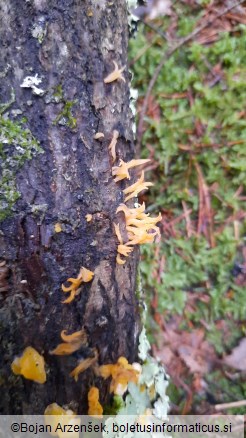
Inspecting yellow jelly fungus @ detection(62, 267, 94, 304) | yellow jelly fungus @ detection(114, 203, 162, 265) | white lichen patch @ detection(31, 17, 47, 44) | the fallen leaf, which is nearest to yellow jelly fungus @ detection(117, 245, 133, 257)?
yellow jelly fungus @ detection(114, 203, 162, 265)

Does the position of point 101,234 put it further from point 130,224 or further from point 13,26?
point 13,26

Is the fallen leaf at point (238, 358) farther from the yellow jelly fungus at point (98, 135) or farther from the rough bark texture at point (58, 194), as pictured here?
the yellow jelly fungus at point (98, 135)

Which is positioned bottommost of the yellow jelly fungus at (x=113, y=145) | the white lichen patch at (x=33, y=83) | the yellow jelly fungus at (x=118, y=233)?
the yellow jelly fungus at (x=118, y=233)

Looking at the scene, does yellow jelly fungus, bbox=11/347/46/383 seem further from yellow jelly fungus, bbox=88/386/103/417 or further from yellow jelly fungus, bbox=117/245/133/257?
yellow jelly fungus, bbox=117/245/133/257

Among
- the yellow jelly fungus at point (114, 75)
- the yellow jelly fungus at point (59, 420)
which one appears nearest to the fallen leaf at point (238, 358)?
the yellow jelly fungus at point (59, 420)

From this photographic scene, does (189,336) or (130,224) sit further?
(189,336)

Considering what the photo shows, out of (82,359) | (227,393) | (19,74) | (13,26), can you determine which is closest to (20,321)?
(82,359)

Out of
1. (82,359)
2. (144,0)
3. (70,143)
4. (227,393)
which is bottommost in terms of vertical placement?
(227,393)
